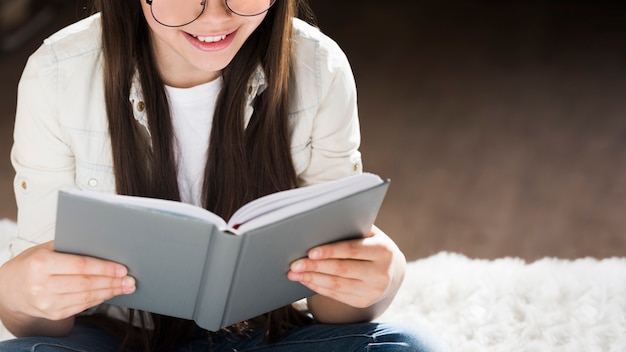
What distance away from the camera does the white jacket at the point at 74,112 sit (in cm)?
148

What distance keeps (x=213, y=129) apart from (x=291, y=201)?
0.33 metres

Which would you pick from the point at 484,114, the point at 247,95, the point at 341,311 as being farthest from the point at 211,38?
the point at 484,114

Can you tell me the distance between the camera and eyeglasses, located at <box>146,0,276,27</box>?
132 centimetres

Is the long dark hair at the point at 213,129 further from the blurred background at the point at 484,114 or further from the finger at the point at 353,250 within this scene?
the blurred background at the point at 484,114

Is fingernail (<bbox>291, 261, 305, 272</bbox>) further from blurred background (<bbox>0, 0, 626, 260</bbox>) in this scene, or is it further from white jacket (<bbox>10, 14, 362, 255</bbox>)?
blurred background (<bbox>0, 0, 626, 260</bbox>)

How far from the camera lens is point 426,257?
2.28 meters

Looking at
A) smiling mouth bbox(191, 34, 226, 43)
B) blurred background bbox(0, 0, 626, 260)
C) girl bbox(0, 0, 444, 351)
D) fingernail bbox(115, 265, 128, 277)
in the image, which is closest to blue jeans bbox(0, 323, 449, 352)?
girl bbox(0, 0, 444, 351)

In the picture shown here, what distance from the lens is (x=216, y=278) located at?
1.28 metres

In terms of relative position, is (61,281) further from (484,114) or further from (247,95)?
(484,114)

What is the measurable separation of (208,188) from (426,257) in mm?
856

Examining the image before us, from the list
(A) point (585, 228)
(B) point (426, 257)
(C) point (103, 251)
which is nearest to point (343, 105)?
(C) point (103, 251)

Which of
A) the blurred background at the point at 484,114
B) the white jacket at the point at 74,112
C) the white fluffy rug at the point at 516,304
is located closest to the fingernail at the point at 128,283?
the white jacket at the point at 74,112

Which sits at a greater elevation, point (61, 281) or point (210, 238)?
point (210, 238)

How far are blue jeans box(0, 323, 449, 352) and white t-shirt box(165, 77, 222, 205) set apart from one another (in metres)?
0.24
